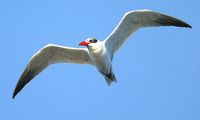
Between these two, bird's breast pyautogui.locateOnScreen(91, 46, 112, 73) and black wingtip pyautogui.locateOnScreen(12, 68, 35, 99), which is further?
black wingtip pyautogui.locateOnScreen(12, 68, 35, 99)

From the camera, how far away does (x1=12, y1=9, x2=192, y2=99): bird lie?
53.2 feet

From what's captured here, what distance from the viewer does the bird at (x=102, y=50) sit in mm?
16203

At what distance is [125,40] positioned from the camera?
1728cm

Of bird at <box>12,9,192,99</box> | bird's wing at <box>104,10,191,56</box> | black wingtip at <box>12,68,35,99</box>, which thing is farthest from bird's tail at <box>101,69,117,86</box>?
black wingtip at <box>12,68,35,99</box>

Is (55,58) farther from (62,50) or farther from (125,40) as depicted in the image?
(125,40)

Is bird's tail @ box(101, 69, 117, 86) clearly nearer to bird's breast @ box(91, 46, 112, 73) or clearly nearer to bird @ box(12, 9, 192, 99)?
bird @ box(12, 9, 192, 99)

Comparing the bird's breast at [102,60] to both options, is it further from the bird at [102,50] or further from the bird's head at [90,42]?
the bird's head at [90,42]

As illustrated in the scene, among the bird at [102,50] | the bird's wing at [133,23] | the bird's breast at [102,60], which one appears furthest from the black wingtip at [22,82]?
the bird's wing at [133,23]

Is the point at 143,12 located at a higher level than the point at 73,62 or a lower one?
higher

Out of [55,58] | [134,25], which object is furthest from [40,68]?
[134,25]

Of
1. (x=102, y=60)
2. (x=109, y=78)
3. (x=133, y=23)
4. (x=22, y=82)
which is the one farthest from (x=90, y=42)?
(x=22, y=82)

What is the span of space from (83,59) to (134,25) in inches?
99.0

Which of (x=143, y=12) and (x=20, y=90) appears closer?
(x=143, y=12)

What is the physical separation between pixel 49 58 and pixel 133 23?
373 cm
